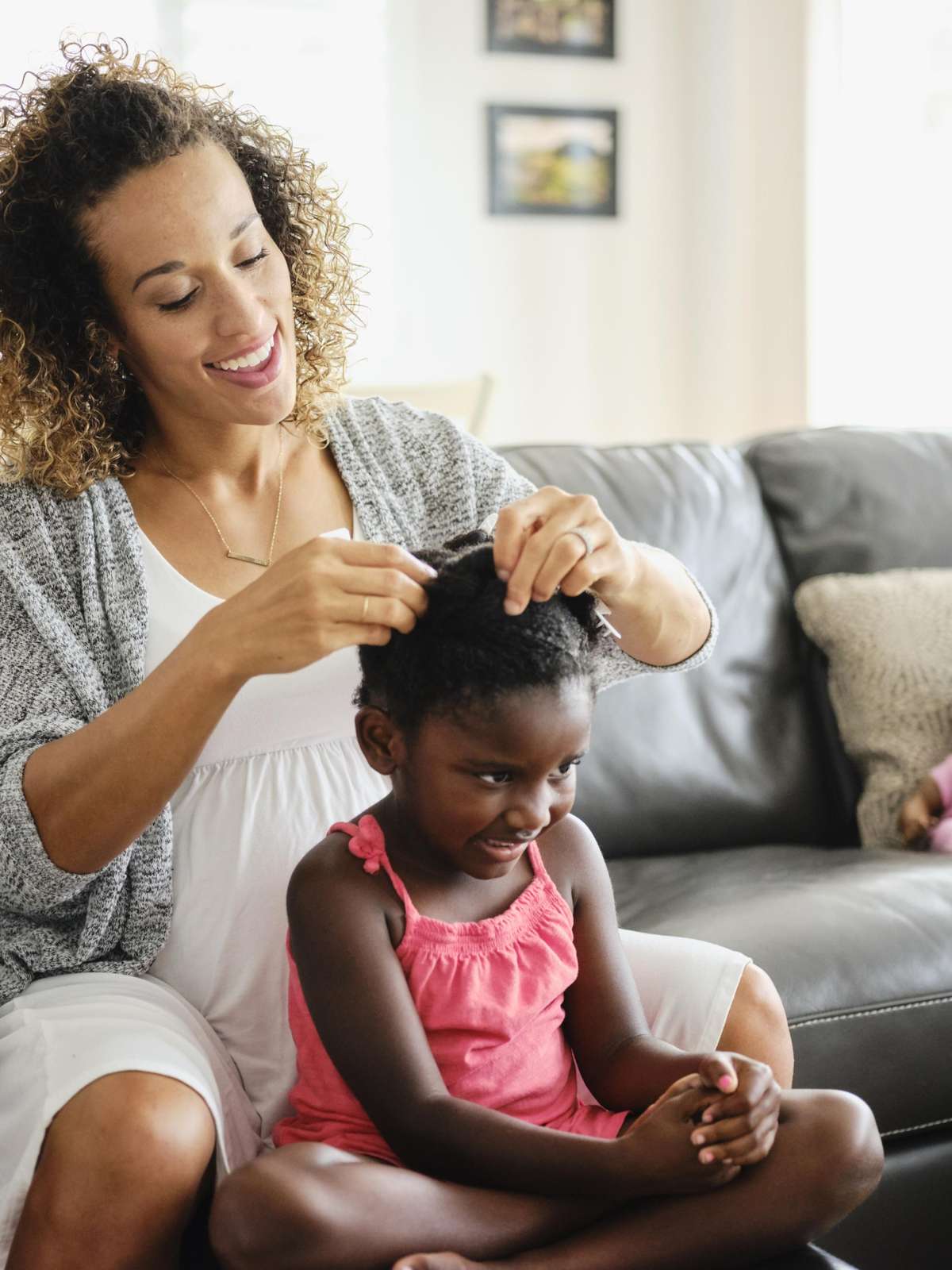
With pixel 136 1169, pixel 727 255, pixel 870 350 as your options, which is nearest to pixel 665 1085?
pixel 136 1169

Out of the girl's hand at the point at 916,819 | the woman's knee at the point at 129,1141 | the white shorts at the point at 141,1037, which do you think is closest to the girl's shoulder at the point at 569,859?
the white shorts at the point at 141,1037

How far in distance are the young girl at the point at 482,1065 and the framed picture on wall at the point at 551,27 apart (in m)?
3.19

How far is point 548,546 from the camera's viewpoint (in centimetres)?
107

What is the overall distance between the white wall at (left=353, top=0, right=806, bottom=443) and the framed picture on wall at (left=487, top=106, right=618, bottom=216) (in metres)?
0.03

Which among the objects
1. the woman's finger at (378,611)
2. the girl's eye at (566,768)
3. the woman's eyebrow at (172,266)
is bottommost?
the girl's eye at (566,768)

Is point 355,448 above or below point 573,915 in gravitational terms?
above

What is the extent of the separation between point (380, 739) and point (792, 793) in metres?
1.15

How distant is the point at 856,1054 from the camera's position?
154cm

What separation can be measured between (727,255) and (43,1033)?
134 inches

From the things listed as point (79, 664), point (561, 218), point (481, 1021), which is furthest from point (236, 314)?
point (561, 218)

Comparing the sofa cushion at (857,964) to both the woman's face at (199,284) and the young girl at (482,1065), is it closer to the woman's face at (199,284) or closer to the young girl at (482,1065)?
the young girl at (482,1065)

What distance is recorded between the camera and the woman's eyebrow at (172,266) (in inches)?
53.9

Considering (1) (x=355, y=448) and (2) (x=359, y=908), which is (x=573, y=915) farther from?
(1) (x=355, y=448)

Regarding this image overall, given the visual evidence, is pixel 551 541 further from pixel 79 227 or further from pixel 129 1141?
pixel 79 227
